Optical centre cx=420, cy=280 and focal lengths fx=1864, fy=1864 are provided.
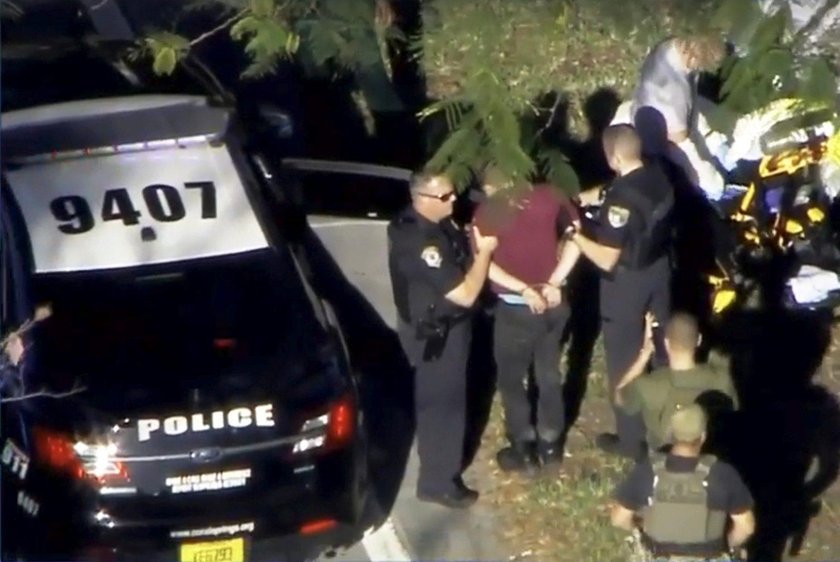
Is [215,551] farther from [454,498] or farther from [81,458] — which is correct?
[454,498]

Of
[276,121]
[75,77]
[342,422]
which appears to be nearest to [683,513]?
[342,422]

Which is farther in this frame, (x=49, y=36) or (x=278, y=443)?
(x=49, y=36)

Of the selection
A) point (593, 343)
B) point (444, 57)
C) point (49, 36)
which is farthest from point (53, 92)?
point (444, 57)

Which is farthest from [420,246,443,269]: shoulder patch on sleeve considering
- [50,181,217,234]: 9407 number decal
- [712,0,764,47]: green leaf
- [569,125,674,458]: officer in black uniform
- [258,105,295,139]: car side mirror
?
[712,0,764,47]: green leaf

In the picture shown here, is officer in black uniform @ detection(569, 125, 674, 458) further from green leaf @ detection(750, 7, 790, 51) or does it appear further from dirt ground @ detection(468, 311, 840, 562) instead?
green leaf @ detection(750, 7, 790, 51)

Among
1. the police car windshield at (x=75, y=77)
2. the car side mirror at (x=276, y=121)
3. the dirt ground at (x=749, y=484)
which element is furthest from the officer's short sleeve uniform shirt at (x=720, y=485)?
the car side mirror at (x=276, y=121)

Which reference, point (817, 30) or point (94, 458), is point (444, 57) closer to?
point (817, 30)

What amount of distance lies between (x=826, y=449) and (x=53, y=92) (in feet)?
15.3

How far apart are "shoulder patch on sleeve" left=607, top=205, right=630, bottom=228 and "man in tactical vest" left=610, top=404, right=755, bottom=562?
1.83 m

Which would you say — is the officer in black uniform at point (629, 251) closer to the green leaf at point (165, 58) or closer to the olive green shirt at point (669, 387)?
the olive green shirt at point (669, 387)

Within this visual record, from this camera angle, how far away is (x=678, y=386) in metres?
8.20

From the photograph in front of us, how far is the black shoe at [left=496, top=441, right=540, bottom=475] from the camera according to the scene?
9.82m

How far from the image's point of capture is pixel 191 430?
327 inches

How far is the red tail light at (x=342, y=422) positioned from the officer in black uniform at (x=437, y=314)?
0.67 metres
